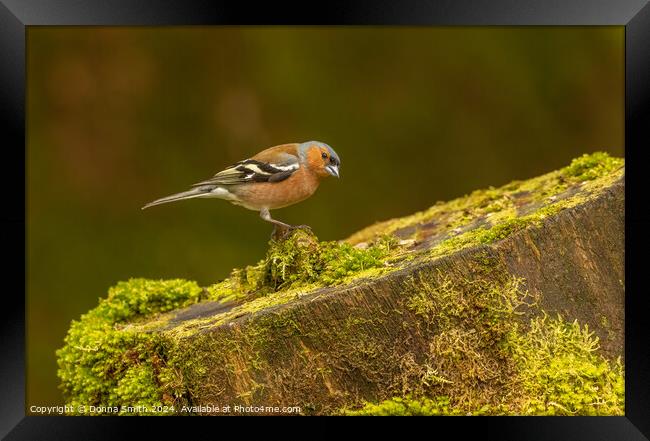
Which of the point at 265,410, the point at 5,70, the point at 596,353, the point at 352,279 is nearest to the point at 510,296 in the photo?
the point at 596,353

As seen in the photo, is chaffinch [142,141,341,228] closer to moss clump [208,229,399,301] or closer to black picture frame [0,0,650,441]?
moss clump [208,229,399,301]

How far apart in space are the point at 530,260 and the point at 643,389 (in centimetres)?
104

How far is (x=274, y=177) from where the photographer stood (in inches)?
226

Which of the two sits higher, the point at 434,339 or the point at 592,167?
the point at 592,167

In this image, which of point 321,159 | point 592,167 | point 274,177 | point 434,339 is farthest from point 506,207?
point 274,177

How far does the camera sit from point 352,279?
4.59 m

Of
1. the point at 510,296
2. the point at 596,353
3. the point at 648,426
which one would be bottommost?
the point at 648,426

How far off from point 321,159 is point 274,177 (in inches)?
16.0

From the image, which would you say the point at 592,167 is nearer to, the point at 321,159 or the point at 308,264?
the point at 321,159

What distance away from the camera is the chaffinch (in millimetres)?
5746
